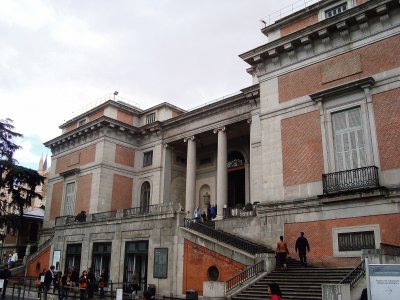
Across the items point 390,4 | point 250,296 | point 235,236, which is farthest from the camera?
point 235,236

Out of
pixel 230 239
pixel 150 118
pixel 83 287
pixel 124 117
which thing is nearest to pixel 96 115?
pixel 124 117

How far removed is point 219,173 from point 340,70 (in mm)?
12225

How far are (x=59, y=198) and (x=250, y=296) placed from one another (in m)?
26.3

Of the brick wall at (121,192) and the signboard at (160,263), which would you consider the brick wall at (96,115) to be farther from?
the signboard at (160,263)

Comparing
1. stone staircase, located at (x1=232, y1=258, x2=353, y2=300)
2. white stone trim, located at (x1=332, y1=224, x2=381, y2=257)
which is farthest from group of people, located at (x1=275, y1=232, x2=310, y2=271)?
white stone trim, located at (x1=332, y1=224, x2=381, y2=257)

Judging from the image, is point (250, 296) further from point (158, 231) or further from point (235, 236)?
point (158, 231)

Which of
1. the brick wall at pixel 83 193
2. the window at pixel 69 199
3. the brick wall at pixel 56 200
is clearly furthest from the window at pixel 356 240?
the brick wall at pixel 56 200

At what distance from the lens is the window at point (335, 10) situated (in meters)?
21.0

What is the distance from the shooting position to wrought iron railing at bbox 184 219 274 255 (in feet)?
60.3

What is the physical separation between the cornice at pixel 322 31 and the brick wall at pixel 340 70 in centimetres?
112

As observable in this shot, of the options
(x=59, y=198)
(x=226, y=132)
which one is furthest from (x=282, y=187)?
(x=59, y=198)

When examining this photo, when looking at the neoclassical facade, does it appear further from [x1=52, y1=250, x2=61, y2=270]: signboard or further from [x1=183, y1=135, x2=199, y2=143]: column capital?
[x1=183, y1=135, x2=199, y2=143]: column capital

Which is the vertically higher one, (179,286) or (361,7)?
(361,7)

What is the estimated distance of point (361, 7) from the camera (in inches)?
731
